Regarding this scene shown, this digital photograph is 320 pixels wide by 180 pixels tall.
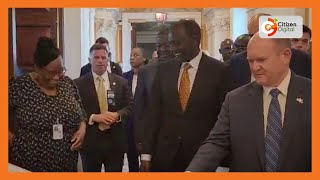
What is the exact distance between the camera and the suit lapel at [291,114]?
3.69 feet

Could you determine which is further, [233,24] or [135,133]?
[135,133]

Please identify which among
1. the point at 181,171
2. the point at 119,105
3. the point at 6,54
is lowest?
the point at 181,171

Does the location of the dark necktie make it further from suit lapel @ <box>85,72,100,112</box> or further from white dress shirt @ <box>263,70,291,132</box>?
suit lapel @ <box>85,72,100,112</box>

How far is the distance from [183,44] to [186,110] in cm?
13

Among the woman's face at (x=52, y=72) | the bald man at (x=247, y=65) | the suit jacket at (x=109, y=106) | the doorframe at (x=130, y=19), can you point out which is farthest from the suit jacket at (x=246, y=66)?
the woman's face at (x=52, y=72)

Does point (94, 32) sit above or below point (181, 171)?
above

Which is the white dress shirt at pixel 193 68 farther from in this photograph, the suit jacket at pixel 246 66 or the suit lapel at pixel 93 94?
the suit lapel at pixel 93 94

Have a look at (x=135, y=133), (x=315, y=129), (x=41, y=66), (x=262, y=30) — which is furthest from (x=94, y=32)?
(x=315, y=129)

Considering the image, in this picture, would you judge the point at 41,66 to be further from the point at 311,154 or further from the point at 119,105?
the point at 311,154

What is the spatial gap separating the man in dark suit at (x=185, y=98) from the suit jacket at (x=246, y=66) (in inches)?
0.9

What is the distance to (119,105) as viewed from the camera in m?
1.25

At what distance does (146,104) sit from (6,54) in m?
0.30

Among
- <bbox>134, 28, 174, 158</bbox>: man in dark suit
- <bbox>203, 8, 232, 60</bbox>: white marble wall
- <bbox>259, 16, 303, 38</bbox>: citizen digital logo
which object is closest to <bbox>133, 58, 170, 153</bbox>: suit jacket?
<bbox>134, 28, 174, 158</bbox>: man in dark suit

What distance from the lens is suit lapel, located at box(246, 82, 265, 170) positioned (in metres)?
1.13
